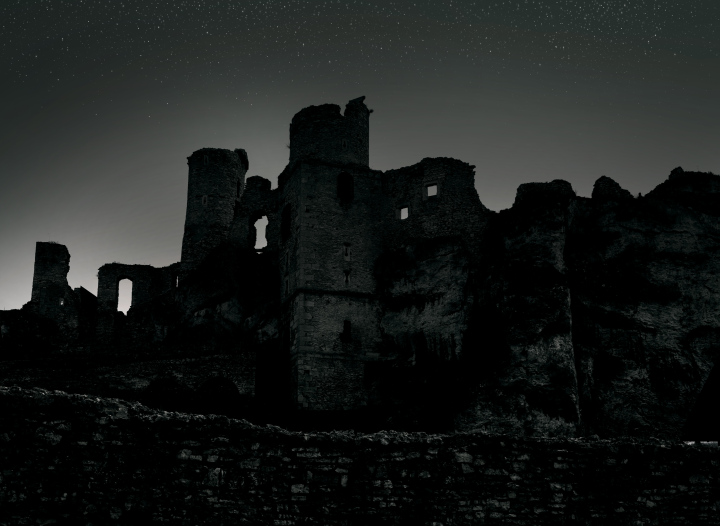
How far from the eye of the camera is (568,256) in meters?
34.8

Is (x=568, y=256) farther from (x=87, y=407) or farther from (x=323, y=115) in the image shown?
(x=87, y=407)

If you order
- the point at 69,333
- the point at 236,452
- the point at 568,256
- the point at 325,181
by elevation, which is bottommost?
the point at 236,452

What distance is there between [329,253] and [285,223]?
3898 mm

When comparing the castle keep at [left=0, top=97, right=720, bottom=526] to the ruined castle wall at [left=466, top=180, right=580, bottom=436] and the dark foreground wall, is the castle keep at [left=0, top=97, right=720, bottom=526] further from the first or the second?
the dark foreground wall

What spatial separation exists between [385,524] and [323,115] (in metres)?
31.2

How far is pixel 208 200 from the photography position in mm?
46750

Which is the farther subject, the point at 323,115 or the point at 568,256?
the point at 323,115

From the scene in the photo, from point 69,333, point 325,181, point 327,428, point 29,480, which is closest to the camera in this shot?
point 29,480

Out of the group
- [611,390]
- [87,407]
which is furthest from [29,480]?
[611,390]

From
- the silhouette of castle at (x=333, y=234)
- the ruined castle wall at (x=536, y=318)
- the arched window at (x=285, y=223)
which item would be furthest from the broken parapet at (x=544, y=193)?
the arched window at (x=285, y=223)

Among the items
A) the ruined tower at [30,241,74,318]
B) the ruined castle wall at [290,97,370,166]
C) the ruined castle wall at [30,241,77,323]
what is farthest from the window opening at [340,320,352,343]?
the ruined tower at [30,241,74,318]

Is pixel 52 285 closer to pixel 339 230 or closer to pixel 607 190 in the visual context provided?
pixel 339 230

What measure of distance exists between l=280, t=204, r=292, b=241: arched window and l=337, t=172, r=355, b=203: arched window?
106 inches

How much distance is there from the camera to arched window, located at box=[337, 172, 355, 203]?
128 ft
